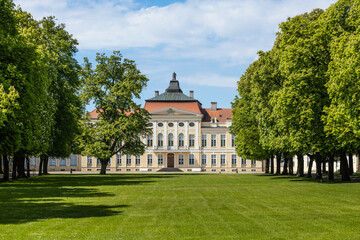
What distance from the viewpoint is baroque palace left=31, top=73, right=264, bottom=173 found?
98562mm

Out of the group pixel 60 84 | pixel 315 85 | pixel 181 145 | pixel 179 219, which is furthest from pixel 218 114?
pixel 179 219

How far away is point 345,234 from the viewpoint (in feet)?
37.5

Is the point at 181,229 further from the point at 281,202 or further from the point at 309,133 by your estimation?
the point at 309,133

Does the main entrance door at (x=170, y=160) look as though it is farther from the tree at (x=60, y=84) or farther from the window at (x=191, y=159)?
the tree at (x=60, y=84)

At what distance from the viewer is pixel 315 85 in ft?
116

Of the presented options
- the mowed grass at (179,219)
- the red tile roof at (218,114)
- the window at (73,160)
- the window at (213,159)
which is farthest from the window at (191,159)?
the mowed grass at (179,219)

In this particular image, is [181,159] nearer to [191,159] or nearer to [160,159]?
[191,159]

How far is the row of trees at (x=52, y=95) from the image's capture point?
2977 cm

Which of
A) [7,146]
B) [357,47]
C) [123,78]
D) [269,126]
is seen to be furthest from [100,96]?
[357,47]

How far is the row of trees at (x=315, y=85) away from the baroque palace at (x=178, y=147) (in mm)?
53432

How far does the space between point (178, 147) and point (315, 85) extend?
65.4 metres

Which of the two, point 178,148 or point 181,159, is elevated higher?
point 178,148

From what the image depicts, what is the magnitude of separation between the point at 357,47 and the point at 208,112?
258ft

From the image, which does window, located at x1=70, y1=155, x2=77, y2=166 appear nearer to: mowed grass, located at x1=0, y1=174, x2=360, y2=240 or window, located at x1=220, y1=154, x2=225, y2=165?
window, located at x1=220, y1=154, x2=225, y2=165
